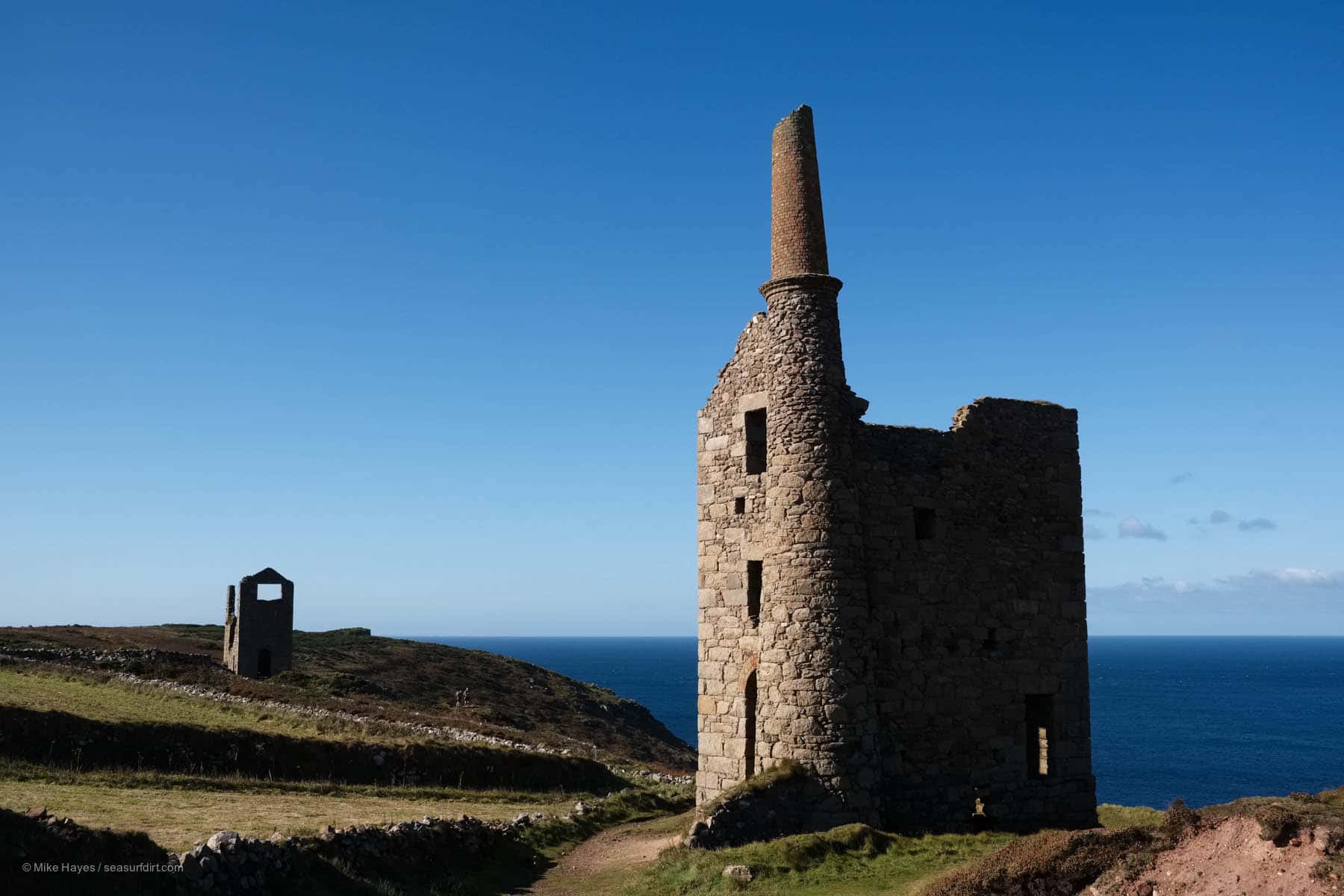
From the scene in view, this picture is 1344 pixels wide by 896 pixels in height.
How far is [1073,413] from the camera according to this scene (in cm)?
2141

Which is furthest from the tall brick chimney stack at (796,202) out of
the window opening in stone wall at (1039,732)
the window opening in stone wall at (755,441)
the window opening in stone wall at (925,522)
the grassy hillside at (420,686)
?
the grassy hillside at (420,686)

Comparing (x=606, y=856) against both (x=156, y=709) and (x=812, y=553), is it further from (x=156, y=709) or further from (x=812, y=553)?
(x=156, y=709)

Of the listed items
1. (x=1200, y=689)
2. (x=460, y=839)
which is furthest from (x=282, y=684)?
(x=1200, y=689)

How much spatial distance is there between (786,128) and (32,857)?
1647cm

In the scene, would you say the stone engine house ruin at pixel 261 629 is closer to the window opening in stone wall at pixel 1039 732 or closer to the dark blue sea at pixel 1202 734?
the window opening in stone wall at pixel 1039 732

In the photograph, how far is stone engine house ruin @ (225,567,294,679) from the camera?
42344 millimetres

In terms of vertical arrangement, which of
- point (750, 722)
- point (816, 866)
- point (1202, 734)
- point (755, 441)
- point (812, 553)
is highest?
point (755, 441)

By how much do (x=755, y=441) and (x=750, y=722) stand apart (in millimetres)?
5323

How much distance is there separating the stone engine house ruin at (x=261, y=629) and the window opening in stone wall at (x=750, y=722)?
29.4 metres

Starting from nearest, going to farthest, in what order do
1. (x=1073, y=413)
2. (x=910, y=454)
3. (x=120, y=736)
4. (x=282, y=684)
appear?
(x=910, y=454) → (x=1073, y=413) → (x=120, y=736) → (x=282, y=684)

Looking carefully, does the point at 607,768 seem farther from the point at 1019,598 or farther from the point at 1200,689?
the point at 1200,689

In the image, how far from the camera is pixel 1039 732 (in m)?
20.4

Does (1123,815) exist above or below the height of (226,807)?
below

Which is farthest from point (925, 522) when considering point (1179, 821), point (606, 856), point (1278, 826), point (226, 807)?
point (226, 807)
